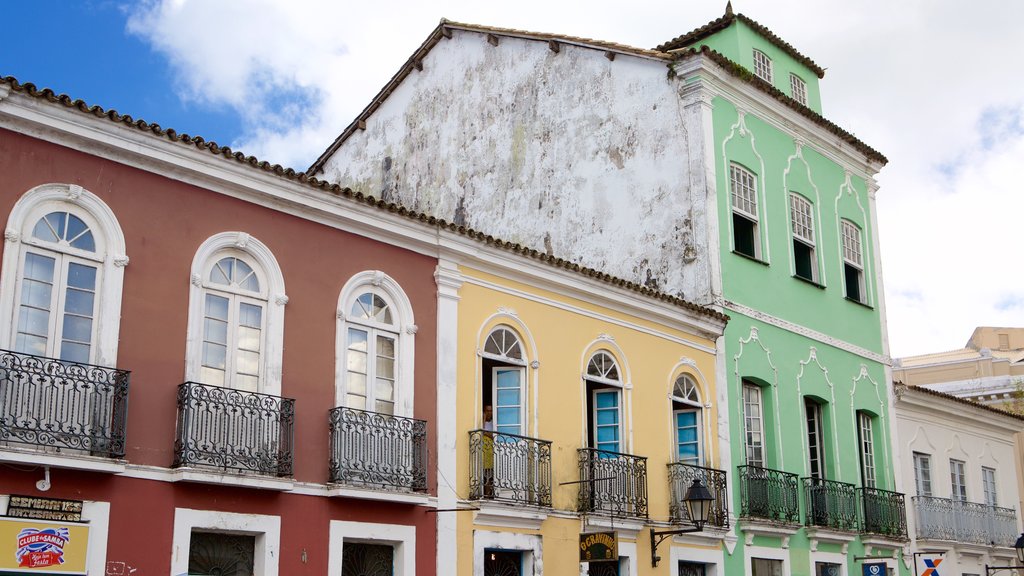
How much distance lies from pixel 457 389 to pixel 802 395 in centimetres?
785

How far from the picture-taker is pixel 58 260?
10.3 meters

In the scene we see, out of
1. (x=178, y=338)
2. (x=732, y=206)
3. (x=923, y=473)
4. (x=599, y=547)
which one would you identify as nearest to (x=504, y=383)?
(x=599, y=547)

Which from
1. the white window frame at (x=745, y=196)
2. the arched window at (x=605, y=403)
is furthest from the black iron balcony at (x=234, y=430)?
the white window frame at (x=745, y=196)

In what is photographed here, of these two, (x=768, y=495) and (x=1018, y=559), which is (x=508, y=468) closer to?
(x=768, y=495)

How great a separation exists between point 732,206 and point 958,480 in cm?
854

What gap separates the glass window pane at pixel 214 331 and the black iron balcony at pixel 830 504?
10.5m

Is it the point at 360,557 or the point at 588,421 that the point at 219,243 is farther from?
the point at 588,421

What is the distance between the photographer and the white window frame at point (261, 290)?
1107 centimetres

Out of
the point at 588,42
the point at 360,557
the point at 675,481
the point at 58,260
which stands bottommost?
the point at 360,557

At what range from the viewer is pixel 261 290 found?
38.9 ft

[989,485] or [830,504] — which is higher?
[989,485]

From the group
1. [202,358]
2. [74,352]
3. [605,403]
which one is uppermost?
[605,403]

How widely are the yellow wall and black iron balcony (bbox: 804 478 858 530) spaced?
257cm

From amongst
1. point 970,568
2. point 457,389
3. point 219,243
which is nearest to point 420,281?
point 457,389
